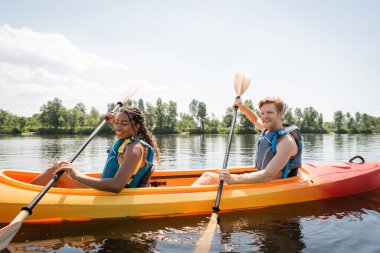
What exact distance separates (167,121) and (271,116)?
5574 cm

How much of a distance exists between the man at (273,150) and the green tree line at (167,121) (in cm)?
4170

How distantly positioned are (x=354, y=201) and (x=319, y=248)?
220 cm

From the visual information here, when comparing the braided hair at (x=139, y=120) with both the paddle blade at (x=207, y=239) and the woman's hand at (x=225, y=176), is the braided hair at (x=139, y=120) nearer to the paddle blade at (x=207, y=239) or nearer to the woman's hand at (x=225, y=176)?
the woman's hand at (x=225, y=176)

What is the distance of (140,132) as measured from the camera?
3.54 m

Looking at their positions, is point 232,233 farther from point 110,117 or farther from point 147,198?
point 110,117

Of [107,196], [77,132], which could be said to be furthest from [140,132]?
[77,132]

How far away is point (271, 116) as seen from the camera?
12.6 feet

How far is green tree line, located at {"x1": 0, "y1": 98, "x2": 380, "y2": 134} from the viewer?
52969mm

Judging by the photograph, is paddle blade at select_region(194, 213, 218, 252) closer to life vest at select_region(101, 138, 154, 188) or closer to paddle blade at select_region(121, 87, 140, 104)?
life vest at select_region(101, 138, 154, 188)

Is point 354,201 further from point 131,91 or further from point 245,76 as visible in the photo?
point 131,91

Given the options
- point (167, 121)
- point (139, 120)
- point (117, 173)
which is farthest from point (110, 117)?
point (167, 121)

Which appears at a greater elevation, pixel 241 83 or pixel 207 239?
pixel 241 83

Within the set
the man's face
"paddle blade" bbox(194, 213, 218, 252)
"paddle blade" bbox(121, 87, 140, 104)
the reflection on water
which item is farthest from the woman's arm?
"paddle blade" bbox(121, 87, 140, 104)

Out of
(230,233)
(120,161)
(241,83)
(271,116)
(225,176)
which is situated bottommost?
(230,233)
